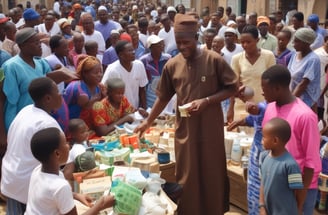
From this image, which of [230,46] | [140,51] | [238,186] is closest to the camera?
[238,186]

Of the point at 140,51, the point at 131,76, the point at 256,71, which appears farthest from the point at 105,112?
the point at 140,51

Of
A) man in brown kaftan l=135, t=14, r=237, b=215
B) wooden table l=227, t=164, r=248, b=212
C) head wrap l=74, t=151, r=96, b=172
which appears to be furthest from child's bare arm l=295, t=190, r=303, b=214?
head wrap l=74, t=151, r=96, b=172

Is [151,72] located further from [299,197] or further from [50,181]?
[50,181]

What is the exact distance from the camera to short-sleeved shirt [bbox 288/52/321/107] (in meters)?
5.38

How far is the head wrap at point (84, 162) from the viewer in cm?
369

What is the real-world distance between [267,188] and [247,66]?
266cm

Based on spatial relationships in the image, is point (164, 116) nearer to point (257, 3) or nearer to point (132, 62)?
point (132, 62)

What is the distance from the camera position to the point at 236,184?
4840 mm

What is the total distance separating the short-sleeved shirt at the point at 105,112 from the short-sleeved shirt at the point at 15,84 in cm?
81

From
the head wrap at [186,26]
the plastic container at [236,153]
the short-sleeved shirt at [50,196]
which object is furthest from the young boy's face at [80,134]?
the plastic container at [236,153]

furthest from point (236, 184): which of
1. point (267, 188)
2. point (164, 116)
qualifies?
point (267, 188)

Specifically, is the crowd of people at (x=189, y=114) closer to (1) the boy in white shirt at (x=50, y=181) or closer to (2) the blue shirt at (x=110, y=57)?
(1) the boy in white shirt at (x=50, y=181)

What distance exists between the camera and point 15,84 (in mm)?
4277

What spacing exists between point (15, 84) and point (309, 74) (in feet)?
11.3
